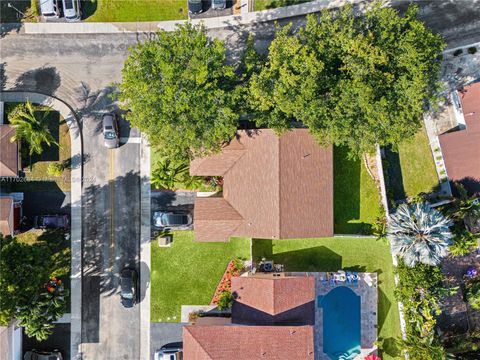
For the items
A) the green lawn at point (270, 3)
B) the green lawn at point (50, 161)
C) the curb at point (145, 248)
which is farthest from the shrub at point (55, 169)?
the green lawn at point (270, 3)

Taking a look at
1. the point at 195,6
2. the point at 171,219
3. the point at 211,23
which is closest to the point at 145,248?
the point at 171,219

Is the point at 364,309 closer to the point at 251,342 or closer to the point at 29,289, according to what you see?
the point at 251,342

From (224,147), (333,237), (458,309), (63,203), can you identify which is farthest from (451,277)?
(63,203)

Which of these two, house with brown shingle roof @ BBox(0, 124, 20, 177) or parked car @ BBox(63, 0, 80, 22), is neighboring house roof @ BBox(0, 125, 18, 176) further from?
parked car @ BBox(63, 0, 80, 22)

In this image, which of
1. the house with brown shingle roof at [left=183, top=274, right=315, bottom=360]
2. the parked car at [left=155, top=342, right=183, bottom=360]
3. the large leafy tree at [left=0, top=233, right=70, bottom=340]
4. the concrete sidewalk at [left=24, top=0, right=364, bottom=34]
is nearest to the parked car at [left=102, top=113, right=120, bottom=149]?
the concrete sidewalk at [left=24, top=0, right=364, bottom=34]

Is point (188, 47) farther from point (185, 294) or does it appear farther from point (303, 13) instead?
point (185, 294)
